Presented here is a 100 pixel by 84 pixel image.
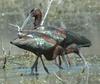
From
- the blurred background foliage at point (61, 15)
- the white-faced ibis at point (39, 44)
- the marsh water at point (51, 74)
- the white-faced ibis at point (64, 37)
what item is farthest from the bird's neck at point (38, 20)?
the blurred background foliage at point (61, 15)

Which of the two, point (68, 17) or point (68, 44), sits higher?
point (68, 17)

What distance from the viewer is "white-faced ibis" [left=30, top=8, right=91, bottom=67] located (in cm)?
1411

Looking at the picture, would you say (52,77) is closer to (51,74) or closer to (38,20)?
(51,74)

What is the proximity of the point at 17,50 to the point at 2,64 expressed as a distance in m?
3.41

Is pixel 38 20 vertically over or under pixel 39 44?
over

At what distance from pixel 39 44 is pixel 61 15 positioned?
683 inches

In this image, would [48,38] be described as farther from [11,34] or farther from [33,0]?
[33,0]

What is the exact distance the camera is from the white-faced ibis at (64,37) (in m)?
14.1

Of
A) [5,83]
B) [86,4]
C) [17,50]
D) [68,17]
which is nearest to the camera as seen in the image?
[5,83]

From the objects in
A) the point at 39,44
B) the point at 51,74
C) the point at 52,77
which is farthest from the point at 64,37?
the point at 52,77

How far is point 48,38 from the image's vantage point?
13969 mm

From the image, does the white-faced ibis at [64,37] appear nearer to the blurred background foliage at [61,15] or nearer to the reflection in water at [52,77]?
the reflection in water at [52,77]

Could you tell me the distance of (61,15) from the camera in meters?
31.1

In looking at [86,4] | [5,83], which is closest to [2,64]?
[5,83]
